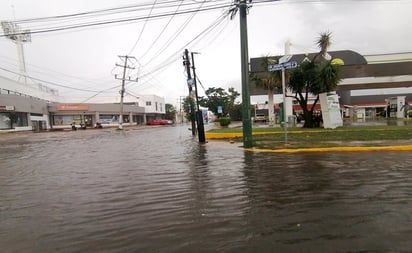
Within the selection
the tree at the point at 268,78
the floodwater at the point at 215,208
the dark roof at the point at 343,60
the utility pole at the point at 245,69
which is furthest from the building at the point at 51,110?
the floodwater at the point at 215,208

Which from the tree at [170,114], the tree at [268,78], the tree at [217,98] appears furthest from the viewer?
the tree at [170,114]

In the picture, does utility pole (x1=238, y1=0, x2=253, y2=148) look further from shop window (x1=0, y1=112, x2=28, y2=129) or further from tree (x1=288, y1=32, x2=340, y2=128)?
shop window (x1=0, y1=112, x2=28, y2=129)

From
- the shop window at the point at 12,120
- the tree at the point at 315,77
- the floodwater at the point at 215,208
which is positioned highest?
the tree at the point at 315,77

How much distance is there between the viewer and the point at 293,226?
5543mm

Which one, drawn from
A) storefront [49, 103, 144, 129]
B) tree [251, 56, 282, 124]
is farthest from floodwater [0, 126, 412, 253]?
storefront [49, 103, 144, 129]

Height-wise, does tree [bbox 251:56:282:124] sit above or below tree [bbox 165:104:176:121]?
above

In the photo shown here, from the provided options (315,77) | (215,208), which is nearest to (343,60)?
(315,77)

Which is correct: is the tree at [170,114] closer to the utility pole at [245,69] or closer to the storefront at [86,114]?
the storefront at [86,114]

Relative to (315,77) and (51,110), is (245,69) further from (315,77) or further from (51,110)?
(51,110)

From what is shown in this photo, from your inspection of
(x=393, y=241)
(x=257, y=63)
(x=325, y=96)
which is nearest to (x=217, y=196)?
(x=393, y=241)

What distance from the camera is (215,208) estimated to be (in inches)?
266

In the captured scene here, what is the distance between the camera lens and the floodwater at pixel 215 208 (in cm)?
499

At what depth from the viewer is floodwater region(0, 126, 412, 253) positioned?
499cm

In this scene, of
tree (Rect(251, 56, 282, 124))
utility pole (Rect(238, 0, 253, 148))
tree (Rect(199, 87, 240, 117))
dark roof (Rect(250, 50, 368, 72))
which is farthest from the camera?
tree (Rect(199, 87, 240, 117))
